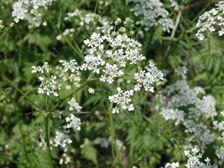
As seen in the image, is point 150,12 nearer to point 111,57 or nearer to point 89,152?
point 111,57

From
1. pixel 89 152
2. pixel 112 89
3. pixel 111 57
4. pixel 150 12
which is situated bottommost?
pixel 89 152

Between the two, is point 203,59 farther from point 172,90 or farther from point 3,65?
point 3,65

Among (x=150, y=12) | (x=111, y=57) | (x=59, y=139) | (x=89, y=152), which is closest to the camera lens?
(x=111, y=57)

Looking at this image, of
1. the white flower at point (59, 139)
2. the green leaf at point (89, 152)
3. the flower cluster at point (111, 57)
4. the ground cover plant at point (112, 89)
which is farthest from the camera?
the green leaf at point (89, 152)

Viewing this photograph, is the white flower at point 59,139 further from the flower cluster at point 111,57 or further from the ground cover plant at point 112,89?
the flower cluster at point 111,57

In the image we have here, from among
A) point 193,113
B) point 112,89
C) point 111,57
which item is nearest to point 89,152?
point 112,89

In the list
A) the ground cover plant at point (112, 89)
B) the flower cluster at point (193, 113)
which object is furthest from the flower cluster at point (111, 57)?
the flower cluster at point (193, 113)

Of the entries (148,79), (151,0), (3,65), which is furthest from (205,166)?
(3,65)
